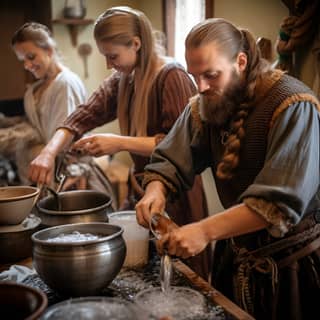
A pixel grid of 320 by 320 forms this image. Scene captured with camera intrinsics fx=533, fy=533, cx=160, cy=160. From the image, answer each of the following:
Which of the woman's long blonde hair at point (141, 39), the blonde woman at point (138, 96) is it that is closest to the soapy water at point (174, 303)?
the blonde woman at point (138, 96)

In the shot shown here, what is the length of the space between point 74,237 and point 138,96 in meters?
0.80

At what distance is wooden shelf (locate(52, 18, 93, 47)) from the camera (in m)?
3.76

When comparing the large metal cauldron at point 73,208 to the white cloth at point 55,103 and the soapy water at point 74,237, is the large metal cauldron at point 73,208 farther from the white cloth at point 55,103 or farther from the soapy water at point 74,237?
the white cloth at point 55,103

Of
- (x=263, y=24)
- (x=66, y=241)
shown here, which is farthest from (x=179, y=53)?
(x=66, y=241)

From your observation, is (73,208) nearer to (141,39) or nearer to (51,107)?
(141,39)

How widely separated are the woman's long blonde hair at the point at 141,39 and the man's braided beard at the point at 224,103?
0.55 metres

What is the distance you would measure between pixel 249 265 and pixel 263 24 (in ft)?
3.59

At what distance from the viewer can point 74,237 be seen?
1342 mm

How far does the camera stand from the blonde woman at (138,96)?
1.90 m

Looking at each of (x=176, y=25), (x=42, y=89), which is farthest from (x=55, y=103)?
(x=176, y=25)

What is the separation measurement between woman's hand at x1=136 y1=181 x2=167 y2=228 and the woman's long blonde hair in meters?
0.53

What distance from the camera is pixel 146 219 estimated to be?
1407 millimetres

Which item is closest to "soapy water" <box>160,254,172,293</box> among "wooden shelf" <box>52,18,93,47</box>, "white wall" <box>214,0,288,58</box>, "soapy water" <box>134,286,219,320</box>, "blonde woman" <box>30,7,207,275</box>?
"soapy water" <box>134,286,219,320</box>

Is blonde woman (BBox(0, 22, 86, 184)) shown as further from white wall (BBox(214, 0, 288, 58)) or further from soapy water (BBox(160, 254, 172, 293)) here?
soapy water (BBox(160, 254, 172, 293))
